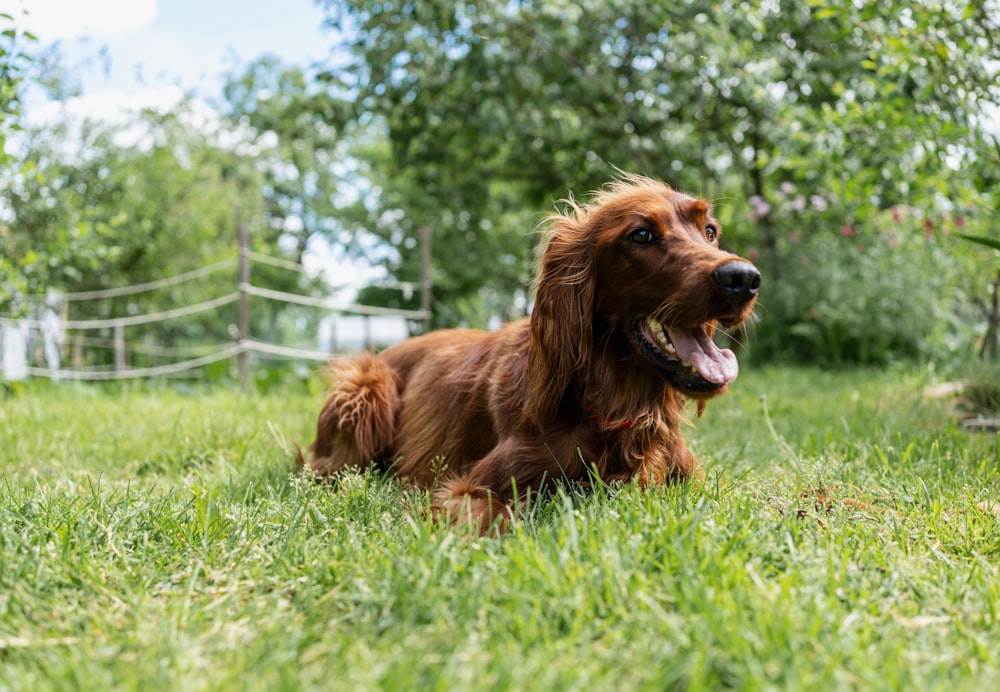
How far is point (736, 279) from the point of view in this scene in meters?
2.25

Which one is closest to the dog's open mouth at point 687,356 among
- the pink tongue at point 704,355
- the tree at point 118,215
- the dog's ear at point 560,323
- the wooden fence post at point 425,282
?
the pink tongue at point 704,355

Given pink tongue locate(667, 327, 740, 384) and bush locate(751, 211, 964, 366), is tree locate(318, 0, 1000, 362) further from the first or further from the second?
pink tongue locate(667, 327, 740, 384)

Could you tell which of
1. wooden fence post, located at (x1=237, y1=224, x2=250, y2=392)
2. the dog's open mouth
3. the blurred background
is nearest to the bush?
the blurred background

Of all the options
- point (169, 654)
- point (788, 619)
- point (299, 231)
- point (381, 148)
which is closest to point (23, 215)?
point (169, 654)

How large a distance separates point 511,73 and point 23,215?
6.23 meters

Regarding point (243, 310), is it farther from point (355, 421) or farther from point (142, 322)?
point (355, 421)

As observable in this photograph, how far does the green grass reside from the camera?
138cm

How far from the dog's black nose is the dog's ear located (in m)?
0.45

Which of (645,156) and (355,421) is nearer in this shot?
(355,421)

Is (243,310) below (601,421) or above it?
above

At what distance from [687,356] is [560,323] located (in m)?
0.41

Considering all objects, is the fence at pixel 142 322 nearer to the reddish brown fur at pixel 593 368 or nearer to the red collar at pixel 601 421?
the reddish brown fur at pixel 593 368

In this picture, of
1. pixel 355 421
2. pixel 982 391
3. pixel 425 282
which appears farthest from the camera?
pixel 425 282

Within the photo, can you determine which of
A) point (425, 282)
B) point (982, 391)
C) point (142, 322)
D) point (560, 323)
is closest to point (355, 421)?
point (560, 323)
